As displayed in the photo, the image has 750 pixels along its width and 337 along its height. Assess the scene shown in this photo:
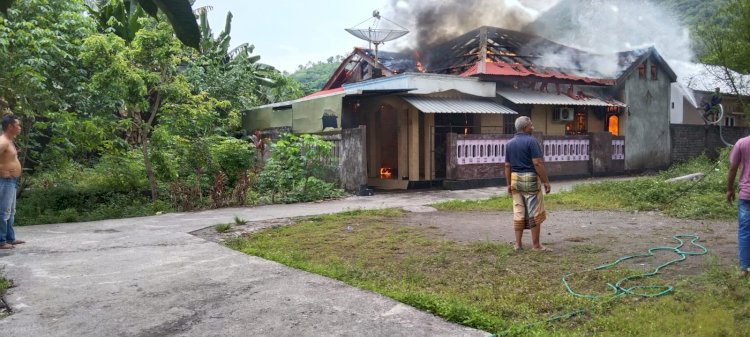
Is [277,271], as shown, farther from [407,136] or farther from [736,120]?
[736,120]

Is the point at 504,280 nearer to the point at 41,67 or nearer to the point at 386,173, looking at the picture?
the point at 41,67

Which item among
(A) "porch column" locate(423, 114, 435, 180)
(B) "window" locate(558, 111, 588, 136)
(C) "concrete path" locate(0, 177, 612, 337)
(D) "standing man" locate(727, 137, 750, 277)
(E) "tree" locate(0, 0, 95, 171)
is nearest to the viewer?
(C) "concrete path" locate(0, 177, 612, 337)

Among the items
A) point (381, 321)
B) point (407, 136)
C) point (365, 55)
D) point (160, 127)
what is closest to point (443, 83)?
point (407, 136)

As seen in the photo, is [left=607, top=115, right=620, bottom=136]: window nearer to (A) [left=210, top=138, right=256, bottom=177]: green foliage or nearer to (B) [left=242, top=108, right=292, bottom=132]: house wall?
(B) [left=242, top=108, right=292, bottom=132]: house wall

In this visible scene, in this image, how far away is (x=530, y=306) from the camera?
385 centimetres

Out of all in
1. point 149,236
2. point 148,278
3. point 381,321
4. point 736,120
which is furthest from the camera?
point 736,120

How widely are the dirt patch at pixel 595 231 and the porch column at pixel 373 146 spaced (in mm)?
5943

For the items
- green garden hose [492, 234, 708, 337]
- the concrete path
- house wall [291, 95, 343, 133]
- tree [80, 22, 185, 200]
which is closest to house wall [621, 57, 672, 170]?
house wall [291, 95, 343, 133]

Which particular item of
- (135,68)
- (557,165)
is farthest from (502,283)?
(557,165)

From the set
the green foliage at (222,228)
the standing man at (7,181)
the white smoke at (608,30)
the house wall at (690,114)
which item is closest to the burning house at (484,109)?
the white smoke at (608,30)

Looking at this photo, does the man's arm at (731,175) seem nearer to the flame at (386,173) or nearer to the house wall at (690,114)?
the flame at (386,173)

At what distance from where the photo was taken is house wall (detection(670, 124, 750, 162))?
757 inches

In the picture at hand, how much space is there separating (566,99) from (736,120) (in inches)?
495

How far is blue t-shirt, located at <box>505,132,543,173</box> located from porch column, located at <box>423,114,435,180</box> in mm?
7874
